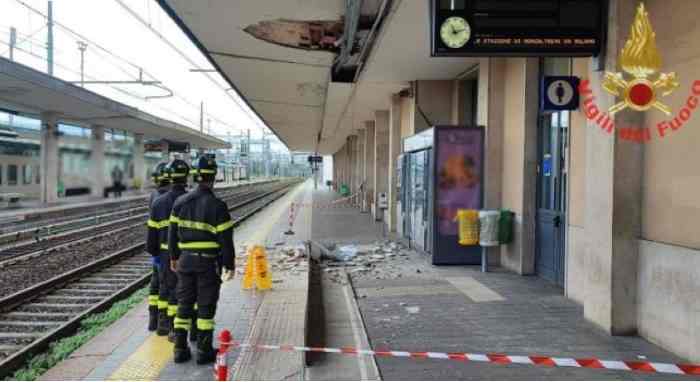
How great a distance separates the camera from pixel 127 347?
563 centimetres

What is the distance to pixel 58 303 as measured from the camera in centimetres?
→ 873

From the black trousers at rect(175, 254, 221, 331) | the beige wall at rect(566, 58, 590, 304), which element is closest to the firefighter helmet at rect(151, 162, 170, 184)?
the black trousers at rect(175, 254, 221, 331)

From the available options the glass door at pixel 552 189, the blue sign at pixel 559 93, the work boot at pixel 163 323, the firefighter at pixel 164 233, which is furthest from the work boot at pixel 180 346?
the glass door at pixel 552 189

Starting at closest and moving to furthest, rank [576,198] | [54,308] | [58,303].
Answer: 1. [576,198]
2. [54,308]
3. [58,303]

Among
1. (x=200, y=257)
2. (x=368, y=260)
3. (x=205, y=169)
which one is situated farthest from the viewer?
(x=368, y=260)

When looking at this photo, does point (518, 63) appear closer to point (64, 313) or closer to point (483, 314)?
point (483, 314)

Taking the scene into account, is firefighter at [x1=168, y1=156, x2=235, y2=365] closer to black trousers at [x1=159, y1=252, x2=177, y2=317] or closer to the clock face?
black trousers at [x1=159, y1=252, x2=177, y2=317]

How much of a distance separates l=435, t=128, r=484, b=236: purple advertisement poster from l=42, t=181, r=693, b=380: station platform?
1.10m

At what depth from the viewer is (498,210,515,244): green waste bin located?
979 cm

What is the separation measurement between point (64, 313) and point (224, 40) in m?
6.04

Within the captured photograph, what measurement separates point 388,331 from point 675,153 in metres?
3.48

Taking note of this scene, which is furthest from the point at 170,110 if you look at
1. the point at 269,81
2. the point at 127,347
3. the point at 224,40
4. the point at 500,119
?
the point at 127,347

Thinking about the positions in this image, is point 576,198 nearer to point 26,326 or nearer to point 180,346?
point 180,346

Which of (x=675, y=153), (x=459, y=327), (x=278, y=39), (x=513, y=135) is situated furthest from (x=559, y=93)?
(x=278, y=39)
